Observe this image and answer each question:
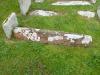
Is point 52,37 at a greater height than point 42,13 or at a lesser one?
greater

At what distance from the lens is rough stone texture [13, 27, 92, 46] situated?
35.2ft

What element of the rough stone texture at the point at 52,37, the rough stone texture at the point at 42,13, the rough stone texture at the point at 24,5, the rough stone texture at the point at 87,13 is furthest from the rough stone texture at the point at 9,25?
the rough stone texture at the point at 87,13

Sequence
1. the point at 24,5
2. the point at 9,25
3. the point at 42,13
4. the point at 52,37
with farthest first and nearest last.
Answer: the point at 42,13, the point at 24,5, the point at 9,25, the point at 52,37

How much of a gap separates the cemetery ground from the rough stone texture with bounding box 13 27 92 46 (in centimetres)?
22

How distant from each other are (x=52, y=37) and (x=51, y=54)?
0.89 meters

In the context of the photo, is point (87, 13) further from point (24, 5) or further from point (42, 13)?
point (24, 5)

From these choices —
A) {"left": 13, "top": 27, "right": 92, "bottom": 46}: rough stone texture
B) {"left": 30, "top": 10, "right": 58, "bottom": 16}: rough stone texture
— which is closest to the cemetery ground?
{"left": 13, "top": 27, "right": 92, "bottom": 46}: rough stone texture

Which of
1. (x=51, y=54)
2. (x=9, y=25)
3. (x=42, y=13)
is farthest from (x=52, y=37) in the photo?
(x=42, y=13)

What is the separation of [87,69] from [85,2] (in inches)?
238

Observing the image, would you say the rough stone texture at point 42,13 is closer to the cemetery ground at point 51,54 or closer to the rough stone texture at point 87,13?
the cemetery ground at point 51,54

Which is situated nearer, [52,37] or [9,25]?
[52,37]

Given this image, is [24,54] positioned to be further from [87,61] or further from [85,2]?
[85,2]

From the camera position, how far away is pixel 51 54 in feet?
34.1

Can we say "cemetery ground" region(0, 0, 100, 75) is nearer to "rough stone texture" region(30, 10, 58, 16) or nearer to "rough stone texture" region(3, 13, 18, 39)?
"rough stone texture" region(3, 13, 18, 39)
